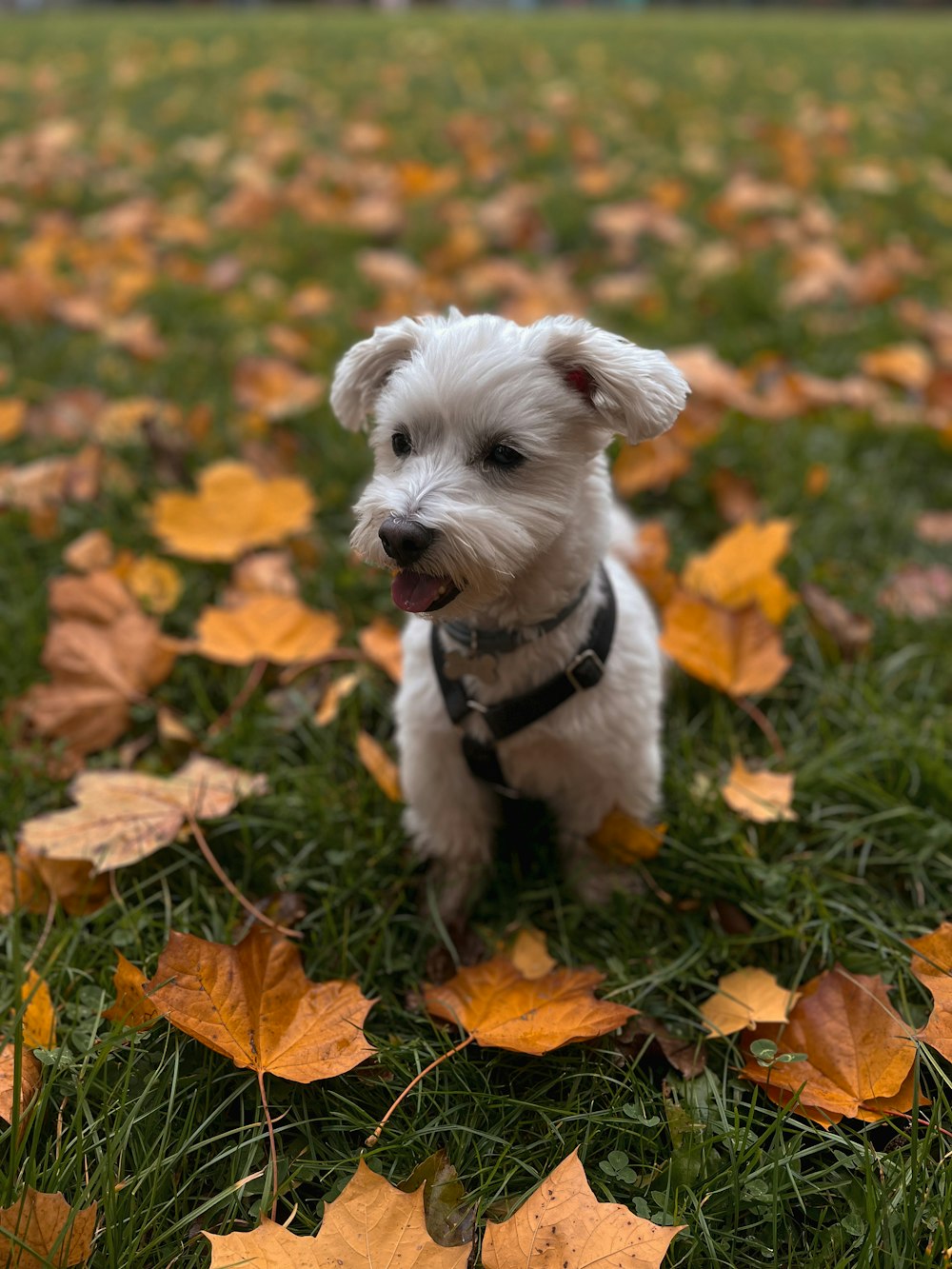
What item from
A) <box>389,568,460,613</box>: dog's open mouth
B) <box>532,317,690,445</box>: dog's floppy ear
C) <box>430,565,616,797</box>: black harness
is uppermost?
<box>532,317,690,445</box>: dog's floppy ear

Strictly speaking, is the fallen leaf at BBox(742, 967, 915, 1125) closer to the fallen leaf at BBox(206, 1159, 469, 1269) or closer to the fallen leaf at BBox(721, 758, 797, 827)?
the fallen leaf at BBox(721, 758, 797, 827)

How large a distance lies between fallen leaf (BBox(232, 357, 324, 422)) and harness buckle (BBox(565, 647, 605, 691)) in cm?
247

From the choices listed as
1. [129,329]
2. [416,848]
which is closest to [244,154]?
[129,329]

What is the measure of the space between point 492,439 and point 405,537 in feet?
1.01

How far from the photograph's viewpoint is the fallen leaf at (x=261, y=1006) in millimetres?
1847

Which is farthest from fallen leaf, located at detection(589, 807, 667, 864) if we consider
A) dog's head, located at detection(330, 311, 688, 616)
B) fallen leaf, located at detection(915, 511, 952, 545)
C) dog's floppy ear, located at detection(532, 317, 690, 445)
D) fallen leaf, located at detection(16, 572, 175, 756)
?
fallen leaf, located at detection(915, 511, 952, 545)

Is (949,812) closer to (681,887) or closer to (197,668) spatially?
(681,887)

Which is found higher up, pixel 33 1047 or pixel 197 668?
pixel 33 1047

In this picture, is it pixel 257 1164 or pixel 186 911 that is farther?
pixel 186 911

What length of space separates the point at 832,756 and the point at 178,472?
2696mm

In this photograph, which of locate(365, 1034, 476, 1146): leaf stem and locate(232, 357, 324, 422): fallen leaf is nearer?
locate(365, 1034, 476, 1146): leaf stem

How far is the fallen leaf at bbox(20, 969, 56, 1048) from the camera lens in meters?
1.93

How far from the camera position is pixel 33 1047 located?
1917 mm

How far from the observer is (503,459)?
6.61 ft
